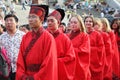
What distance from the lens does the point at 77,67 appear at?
24.9ft

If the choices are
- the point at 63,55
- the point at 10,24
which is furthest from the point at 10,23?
the point at 63,55

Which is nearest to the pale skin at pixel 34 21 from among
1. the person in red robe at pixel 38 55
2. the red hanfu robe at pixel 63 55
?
the person in red robe at pixel 38 55

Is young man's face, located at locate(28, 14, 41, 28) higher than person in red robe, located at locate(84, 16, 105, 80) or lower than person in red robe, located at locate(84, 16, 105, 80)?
higher

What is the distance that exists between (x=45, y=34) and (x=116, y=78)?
4.37 meters

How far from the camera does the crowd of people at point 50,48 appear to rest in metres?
5.93

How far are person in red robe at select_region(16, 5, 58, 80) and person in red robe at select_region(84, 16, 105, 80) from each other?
8.60 feet

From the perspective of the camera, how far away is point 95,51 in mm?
8688

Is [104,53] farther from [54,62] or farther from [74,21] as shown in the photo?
[54,62]

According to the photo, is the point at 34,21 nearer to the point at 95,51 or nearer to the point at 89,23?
the point at 89,23

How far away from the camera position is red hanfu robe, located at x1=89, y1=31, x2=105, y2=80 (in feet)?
28.3

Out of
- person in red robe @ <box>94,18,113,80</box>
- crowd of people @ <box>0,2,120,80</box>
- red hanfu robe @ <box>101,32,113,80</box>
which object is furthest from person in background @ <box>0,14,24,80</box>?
red hanfu robe @ <box>101,32,113,80</box>

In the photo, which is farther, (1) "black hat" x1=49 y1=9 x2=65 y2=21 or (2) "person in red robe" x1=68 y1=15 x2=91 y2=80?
(2) "person in red robe" x1=68 y1=15 x2=91 y2=80

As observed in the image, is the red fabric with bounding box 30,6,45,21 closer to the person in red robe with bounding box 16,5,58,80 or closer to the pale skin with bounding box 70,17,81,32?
the person in red robe with bounding box 16,5,58,80

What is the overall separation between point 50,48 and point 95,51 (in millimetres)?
2954
